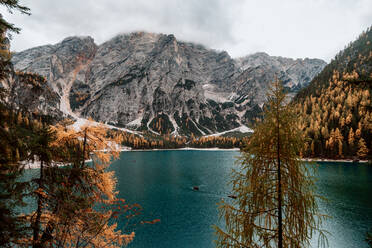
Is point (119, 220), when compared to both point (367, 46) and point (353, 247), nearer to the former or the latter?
point (353, 247)

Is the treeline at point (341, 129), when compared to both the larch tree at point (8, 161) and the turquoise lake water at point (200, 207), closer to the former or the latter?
the turquoise lake water at point (200, 207)

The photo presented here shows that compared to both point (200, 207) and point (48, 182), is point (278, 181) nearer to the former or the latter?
point (48, 182)

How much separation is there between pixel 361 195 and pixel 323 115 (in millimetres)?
79076

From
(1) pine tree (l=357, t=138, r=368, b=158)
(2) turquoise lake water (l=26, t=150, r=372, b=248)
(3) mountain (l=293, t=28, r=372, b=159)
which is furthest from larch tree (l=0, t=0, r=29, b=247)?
(1) pine tree (l=357, t=138, r=368, b=158)

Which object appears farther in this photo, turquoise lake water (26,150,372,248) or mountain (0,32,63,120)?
turquoise lake water (26,150,372,248)

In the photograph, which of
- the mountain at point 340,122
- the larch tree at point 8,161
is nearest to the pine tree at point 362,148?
the mountain at point 340,122

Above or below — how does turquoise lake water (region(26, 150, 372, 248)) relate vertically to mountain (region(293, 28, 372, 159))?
below

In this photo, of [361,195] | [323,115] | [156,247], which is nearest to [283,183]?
[156,247]

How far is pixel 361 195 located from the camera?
39500 millimetres

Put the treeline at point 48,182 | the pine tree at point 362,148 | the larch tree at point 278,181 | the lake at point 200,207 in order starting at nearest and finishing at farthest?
1. the treeline at point 48,182
2. the larch tree at point 278,181
3. the lake at point 200,207
4. the pine tree at point 362,148

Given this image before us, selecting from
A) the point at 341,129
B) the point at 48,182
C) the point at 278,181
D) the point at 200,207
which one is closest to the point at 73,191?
the point at 48,182

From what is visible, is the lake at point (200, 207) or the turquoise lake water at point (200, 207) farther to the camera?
the lake at point (200, 207)

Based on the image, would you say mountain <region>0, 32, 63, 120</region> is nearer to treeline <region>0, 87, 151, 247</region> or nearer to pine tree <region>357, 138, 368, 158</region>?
treeline <region>0, 87, 151, 247</region>

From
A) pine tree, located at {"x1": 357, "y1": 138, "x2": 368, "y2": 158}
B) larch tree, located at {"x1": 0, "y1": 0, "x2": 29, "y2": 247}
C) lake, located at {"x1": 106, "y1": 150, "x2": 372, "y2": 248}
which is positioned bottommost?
lake, located at {"x1": 106, "y1": 150, "x2": 372, "y2": 248}
